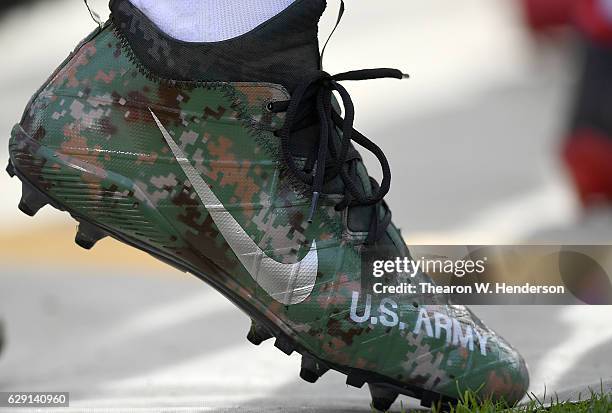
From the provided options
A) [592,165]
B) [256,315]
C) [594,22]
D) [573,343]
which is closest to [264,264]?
[256,315]

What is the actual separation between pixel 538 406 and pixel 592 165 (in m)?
3.38

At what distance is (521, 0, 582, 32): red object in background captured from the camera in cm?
650

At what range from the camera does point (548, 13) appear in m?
6.76

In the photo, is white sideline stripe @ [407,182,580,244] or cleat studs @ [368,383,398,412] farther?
white sideline stripe @ [407,182,580,244]

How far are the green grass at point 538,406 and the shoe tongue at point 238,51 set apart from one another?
1.83ft

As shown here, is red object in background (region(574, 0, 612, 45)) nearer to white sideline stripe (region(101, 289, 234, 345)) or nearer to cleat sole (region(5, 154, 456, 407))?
white sideline stripe (region(101, 289, 234, 345))

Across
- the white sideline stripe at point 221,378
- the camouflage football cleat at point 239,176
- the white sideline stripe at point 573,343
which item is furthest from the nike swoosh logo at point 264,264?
the white sideline stripe at point 573,343

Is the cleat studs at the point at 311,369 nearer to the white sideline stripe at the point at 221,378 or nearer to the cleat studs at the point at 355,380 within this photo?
the cleat studs at the point at 355,380

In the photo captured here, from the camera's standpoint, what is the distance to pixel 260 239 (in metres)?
1.68

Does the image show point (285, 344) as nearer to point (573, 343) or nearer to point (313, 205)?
point (313, 205)

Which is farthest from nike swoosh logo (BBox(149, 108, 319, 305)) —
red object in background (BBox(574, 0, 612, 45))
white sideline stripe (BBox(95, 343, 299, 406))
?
red object in background (BBox(574, 0, 612, 45))

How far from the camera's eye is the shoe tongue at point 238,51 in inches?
65.0

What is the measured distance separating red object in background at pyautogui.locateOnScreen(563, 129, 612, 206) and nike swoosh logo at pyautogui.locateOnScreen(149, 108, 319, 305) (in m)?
3.28

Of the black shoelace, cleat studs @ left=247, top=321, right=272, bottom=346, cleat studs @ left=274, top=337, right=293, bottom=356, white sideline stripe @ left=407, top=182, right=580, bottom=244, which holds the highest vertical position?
the black shoelace
